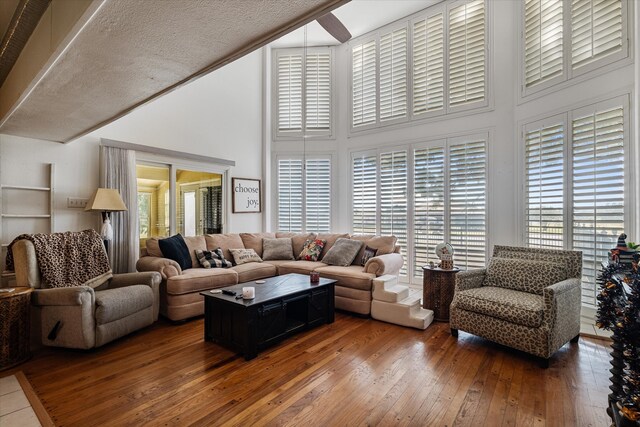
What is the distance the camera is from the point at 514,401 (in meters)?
2.09

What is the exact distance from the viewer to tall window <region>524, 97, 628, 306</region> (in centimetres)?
302

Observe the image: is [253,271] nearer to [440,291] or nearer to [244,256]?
[244,256]

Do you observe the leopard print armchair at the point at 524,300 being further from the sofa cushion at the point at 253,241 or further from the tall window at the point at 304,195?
the sofa cushion at the point at 253,241

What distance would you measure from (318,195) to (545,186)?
11.6ft

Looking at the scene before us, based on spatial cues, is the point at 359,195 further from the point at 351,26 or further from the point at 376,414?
the point at 376,414

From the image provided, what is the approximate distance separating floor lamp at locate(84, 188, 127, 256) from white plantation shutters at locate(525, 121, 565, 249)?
507cm

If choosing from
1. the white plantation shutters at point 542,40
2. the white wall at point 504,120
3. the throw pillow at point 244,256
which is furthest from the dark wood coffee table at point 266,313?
the white plantation shutters at point 542,40

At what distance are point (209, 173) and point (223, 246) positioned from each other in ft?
4.53

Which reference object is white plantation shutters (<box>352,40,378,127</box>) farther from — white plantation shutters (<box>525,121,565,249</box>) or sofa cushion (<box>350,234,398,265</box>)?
white plantation shutters (<box>525,121,565,249</box>)

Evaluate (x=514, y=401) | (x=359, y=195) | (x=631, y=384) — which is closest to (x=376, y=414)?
(x=514, y=401)

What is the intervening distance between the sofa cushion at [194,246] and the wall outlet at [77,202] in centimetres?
128

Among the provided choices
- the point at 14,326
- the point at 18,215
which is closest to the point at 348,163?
the point at 18,215

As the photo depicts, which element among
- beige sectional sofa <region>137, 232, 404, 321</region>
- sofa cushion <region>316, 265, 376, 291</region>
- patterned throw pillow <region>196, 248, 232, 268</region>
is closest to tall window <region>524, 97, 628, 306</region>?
beige sectional sofa <region>137, 232, 404, 321</region>

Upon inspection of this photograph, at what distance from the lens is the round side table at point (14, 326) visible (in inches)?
101
